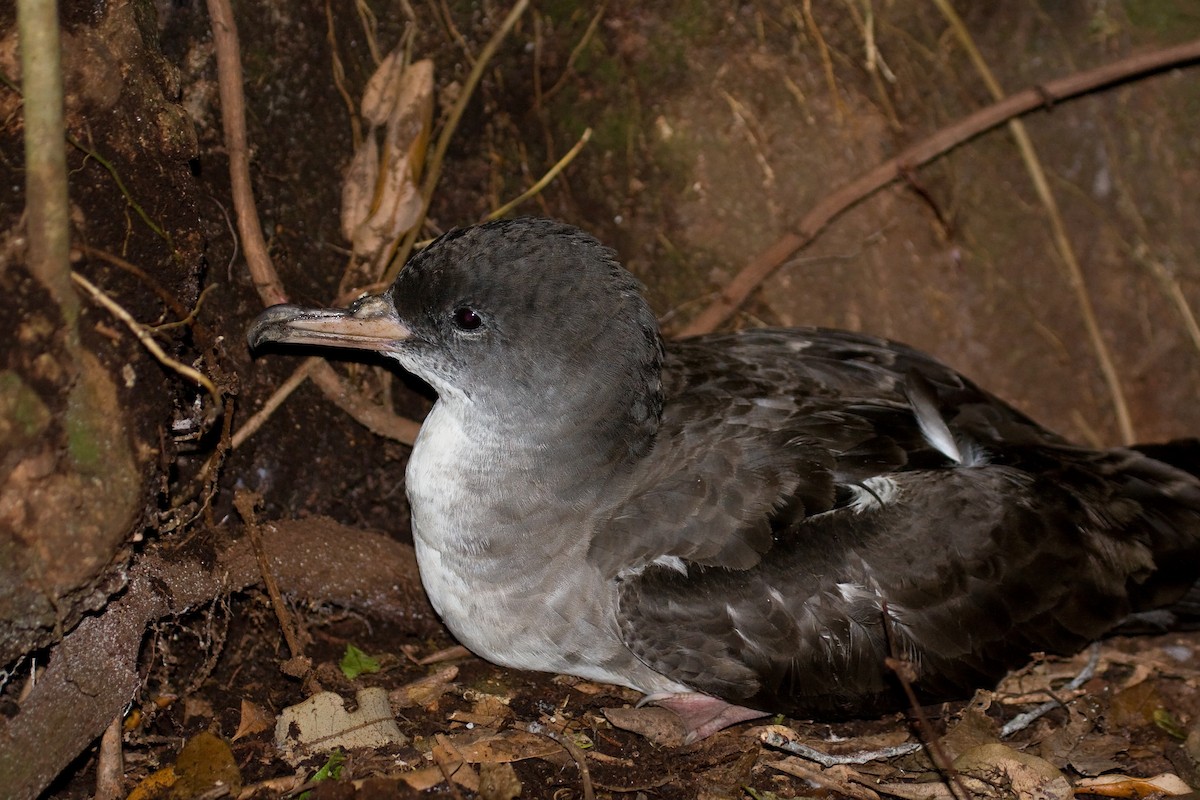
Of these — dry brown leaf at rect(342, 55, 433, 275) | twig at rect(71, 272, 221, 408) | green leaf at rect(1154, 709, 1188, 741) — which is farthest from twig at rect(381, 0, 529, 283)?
green leaf at rect(1154, 709, 1188, 741)

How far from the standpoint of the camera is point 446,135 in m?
5.49

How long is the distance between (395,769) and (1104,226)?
501cm

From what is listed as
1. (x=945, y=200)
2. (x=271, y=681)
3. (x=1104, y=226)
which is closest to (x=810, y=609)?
(x=271, y=681)

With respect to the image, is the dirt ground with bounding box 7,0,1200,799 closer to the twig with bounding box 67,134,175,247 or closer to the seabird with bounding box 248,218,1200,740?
the twig with bounding box 67,134,175,247

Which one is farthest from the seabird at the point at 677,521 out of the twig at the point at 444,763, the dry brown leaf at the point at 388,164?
the dry brown leaf at the point at 388,164

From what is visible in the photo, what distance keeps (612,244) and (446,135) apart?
111cm

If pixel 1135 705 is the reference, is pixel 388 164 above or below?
above

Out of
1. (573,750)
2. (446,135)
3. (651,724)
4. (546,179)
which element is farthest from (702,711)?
(446,135)

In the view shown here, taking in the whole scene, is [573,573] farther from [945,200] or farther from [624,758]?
[945,200]

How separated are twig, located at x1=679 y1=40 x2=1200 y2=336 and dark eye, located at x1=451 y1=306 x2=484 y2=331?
2045 mm

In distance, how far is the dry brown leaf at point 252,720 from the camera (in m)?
4.30

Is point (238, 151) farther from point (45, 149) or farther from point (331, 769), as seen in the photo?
point (331, 769)

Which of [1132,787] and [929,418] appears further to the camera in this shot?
[929,418]

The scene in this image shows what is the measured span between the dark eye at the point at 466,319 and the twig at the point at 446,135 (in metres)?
0.88
